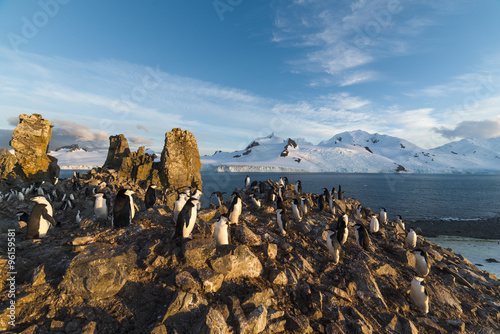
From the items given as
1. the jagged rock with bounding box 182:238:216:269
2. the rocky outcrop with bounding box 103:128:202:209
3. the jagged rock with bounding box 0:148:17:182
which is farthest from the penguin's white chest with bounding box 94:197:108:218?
the rocky outcrop with bounding box 103:128:202:209

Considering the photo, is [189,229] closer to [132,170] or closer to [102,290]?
[102,290]

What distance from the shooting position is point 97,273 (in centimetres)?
458

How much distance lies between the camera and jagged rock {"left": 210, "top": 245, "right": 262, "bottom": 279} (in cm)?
545

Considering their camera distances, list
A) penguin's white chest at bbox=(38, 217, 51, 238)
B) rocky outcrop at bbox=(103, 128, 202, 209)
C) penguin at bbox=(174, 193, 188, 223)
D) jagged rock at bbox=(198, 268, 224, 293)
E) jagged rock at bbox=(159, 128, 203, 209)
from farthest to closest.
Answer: jagged rock at bbox=(159, 128, 203, 209) → rocky outcrop at bbox=(103, 128, 202, 209) → penguin at bbox=(174, 193, 188, 223) → penguin's white chest at bbox=(38, 217, 51, 238) → jagged rock at bbox=(198, 268, 224, 293)

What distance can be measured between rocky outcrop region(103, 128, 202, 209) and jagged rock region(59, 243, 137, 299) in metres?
31.1

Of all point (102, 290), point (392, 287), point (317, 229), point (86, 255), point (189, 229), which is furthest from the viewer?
point (317, 229)

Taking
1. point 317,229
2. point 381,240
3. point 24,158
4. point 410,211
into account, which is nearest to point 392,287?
point 317,229

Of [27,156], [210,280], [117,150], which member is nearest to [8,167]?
[27,156]

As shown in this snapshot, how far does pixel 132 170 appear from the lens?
117 ft

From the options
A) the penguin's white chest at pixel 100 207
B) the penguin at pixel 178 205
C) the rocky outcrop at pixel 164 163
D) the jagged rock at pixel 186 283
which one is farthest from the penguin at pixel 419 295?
the rocky outcrop at pixel 164 163

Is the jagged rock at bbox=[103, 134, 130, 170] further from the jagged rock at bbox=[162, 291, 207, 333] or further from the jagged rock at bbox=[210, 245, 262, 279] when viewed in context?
the jagged rock at bbox=[162, 291, 207, 333]

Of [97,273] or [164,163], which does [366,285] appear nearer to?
[97,273]

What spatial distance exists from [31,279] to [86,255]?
1.01 meters

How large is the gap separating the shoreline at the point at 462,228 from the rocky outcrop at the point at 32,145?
42429 millimetres
